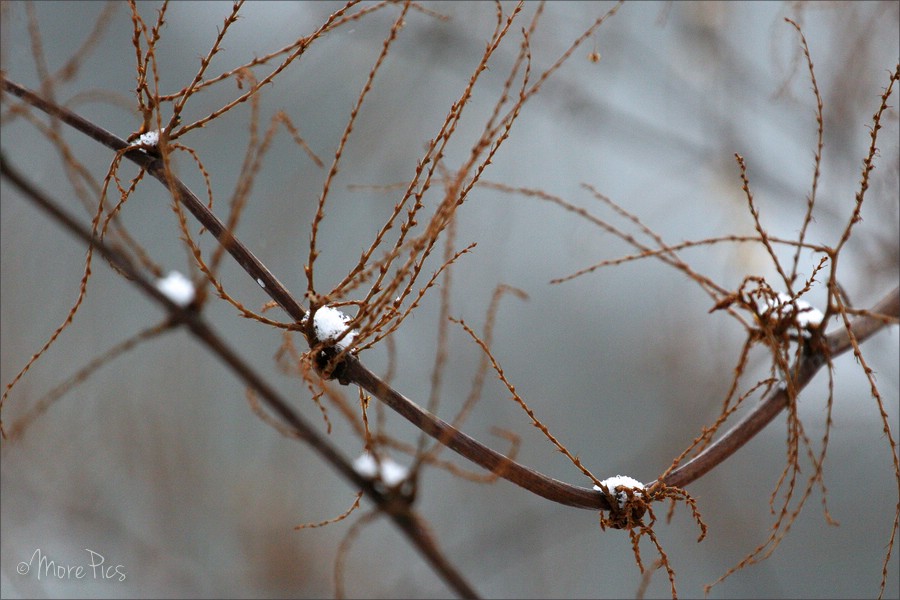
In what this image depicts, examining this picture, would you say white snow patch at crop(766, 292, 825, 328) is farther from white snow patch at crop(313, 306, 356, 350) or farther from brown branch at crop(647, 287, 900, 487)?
white snow patch at crop(313, 306, 356, 350)

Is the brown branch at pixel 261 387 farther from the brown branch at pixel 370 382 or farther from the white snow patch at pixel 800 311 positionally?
the white snow patch at pixel 800 311

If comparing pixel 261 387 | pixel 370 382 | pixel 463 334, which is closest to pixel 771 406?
pixel 370 382

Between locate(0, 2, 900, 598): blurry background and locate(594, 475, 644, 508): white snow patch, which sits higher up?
locate(0, 2, 900, 598): blurry background

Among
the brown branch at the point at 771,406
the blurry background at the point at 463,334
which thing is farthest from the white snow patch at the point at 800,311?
the blurry background at the point at 463,334

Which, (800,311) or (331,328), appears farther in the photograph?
(800,311)

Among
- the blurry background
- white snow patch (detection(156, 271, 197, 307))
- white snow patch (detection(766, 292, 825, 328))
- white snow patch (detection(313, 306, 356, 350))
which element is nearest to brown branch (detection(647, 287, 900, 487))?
white snow patch (detection(766, 292, 825, 328))

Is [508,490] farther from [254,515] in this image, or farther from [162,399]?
[162,399]

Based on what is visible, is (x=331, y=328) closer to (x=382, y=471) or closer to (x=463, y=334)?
(x=382, y=471)

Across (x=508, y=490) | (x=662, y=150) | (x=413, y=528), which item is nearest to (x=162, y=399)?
(x=508, y=490)

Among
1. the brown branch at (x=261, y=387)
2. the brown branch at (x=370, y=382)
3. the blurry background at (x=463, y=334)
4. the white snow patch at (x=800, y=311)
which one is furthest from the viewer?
the blurry background at (x=463, y=334)
